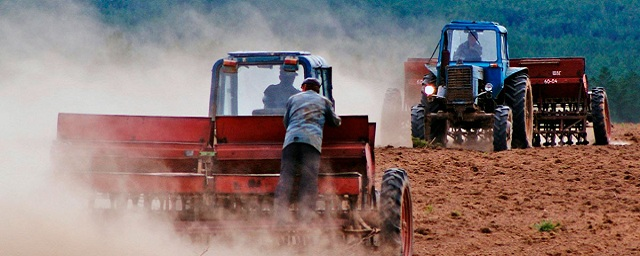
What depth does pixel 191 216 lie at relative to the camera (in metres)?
10.3

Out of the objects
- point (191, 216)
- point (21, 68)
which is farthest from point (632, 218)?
point (21, 68)

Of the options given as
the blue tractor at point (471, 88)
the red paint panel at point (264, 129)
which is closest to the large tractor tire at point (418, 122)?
the blue tractor at point (471, 88)

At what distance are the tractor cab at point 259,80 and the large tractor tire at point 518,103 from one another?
398 inches

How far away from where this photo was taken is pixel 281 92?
13031 mm

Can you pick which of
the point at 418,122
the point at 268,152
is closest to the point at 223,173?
the point at 268,152

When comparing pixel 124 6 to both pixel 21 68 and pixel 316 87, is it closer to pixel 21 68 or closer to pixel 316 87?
pixel 21 68

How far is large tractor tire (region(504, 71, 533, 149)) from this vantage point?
23.0 m

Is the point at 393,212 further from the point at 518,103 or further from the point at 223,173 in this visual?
the point at 518,103

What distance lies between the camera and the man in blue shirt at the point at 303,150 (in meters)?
10.1

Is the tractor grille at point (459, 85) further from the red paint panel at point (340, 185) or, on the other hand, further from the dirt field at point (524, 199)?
the red paint panel at point (340, 185)

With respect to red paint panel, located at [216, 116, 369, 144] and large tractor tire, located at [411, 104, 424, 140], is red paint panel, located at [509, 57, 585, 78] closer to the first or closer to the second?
large tractor tire, located at [411, 104, 424, 140]

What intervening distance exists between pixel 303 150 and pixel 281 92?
2860 millimetres

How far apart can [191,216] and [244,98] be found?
3.53 meters

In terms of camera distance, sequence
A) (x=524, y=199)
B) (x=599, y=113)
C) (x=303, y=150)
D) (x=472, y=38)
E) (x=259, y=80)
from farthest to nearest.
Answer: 1. (x=599, y=113)
2. (x=472, y=38)
3. (x=524, y=199)
4. (x=259, y=80)
5. (x=303, y=150)
